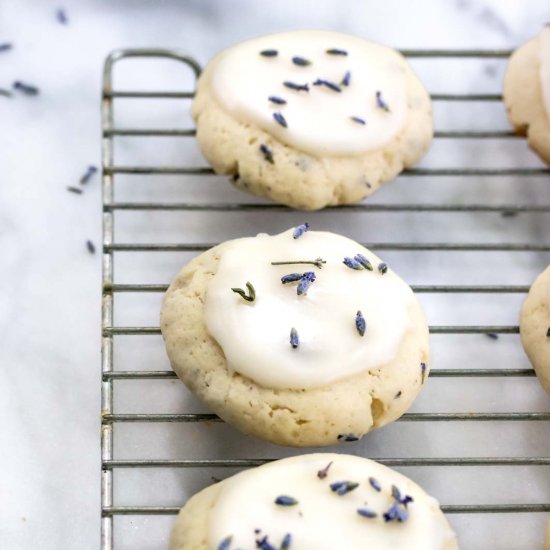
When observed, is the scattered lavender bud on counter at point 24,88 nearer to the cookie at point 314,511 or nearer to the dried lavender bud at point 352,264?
the dried lavender bud at point 352,264

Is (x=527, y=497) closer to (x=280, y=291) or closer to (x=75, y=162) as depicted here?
(x=280, y=291)

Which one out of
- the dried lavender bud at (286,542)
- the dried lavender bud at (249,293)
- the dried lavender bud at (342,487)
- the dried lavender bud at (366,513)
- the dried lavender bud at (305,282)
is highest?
the dried lavender bud at (305,282)

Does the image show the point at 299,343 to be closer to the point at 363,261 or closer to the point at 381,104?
the point at 363,261

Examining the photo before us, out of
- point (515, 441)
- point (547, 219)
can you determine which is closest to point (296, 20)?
point (547, 219)

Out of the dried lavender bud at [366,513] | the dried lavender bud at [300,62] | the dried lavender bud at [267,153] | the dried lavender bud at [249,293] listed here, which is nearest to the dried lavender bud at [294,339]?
the dried lavender bud at [249,293]

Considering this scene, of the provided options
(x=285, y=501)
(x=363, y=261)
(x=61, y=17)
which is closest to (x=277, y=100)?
(x=363, y=261)

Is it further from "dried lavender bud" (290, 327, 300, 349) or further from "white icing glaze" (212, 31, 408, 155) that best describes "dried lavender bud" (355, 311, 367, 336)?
"white icing glaze" (212, 31, 408, 155)
